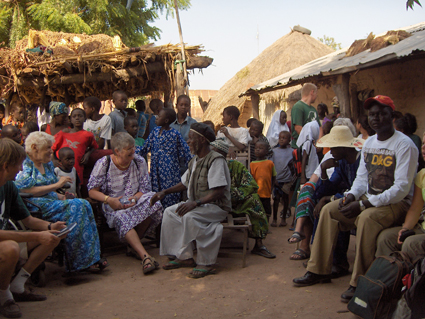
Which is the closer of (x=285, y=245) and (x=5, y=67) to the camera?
(x=285, y=245)

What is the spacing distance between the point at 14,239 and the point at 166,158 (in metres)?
2.52

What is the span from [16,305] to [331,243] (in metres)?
2.85

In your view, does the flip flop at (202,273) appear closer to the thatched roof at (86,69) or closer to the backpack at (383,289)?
the backpack at (383,289)

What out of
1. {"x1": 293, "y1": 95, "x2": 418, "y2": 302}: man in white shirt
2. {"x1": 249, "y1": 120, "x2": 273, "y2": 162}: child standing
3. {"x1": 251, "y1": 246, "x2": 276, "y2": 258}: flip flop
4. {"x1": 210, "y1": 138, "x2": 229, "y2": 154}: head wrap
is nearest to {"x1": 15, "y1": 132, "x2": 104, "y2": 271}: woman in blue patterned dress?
{"x1": 210, "y1": 138, "x2": 229, "y2": 154}: head wrap

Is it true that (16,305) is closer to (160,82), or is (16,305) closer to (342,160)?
(342,160)

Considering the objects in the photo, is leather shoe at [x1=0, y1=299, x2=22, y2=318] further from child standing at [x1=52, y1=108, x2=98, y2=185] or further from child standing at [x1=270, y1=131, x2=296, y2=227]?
child standing at [x1=270, y1=131, x2=296, y2=227]

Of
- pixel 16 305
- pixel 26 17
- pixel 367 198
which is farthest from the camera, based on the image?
pixel 26 17

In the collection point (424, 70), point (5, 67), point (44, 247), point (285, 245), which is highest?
point (5, 67)

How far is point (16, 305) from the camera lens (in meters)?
3.19

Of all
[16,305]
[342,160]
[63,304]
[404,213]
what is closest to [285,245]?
[342,160]

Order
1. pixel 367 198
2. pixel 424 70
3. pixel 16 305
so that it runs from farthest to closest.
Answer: pixel 424 70
pixel 367 198
pixel 16 305

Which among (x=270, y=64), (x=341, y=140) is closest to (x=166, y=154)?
(x=341, y=140)

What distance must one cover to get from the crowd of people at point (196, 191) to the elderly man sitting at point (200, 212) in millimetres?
12

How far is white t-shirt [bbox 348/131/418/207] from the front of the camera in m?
3.33
